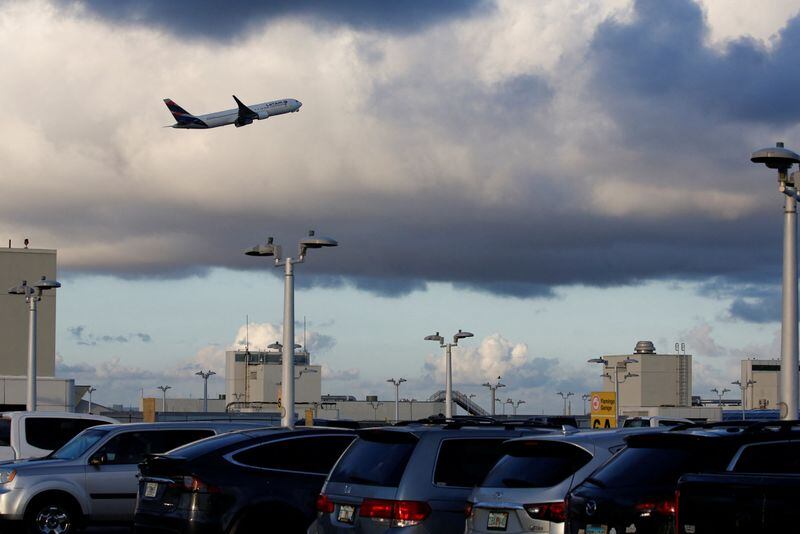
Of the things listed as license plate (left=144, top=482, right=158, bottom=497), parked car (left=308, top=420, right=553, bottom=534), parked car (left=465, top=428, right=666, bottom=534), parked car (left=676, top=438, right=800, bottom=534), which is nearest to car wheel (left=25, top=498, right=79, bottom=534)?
license plate (left=144, top=482, right=158, bottom=497)

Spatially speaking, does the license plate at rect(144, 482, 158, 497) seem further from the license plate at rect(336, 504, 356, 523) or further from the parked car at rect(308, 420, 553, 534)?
the license plate at rect(336, 504, 356, 523)

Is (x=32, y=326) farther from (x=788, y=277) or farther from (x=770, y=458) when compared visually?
(x=770, y=458)

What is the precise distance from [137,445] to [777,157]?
10148 millimetres

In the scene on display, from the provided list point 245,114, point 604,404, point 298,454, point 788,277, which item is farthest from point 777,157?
point 245,114

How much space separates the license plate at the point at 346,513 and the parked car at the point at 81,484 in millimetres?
6585

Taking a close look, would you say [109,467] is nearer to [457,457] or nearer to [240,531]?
[240,531]

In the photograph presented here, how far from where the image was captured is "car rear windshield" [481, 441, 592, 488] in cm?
1145

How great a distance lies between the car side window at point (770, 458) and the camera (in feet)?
33.5

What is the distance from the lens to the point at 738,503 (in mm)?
8516

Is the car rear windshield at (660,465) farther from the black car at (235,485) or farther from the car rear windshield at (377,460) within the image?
the black car at (235,485)

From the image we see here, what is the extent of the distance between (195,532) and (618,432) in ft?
15.7

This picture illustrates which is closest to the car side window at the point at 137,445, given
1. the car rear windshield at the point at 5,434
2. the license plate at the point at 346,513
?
the car rear windshield at the point at 5,434

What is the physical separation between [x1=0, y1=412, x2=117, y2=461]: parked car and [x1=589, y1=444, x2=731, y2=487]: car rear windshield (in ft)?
44.8

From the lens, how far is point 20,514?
60.1ft
